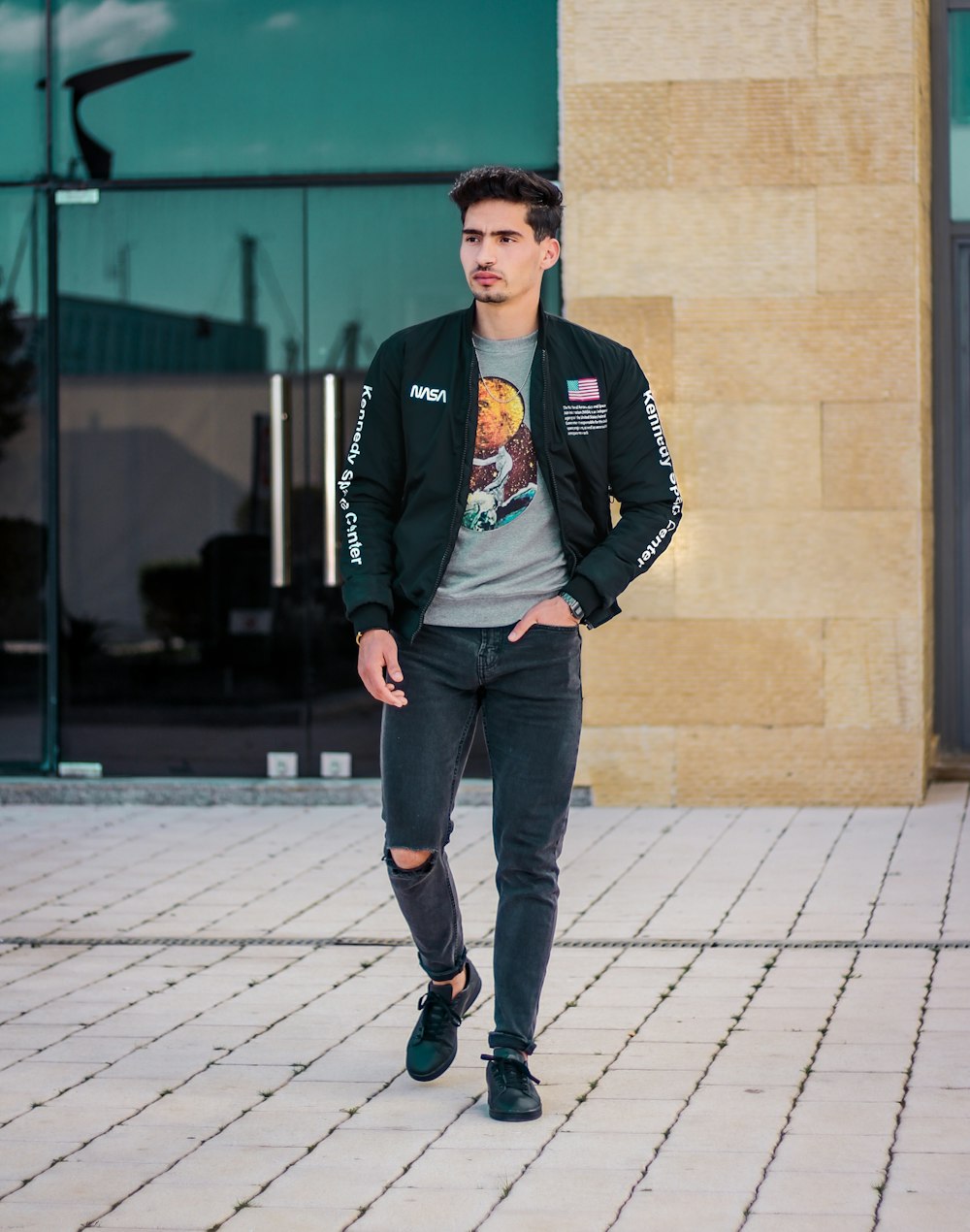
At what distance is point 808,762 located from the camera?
8.72 metres

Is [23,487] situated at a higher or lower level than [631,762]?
higher

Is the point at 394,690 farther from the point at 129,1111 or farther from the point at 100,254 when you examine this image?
the point at 100,254

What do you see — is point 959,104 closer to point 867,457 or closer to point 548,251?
point 867,457

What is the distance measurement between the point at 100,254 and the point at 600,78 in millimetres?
2413

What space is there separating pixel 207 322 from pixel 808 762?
3332mm

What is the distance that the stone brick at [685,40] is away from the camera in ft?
28.4

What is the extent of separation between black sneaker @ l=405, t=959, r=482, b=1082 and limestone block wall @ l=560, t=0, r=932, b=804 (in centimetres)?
420

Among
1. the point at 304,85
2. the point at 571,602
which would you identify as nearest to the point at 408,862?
the point at 571,602

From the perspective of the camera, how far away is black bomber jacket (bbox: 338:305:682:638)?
14.4 ft

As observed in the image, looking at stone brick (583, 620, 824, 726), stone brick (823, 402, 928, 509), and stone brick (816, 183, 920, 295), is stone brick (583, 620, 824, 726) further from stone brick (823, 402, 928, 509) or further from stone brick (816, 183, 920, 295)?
stone brick (816, 183, 920, 295)

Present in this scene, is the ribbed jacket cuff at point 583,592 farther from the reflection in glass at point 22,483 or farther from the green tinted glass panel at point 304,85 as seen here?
the reflection in glass at point 22,483

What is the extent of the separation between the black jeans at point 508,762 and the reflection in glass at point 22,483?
17.4 feet

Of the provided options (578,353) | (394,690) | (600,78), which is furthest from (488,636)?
(600,78)

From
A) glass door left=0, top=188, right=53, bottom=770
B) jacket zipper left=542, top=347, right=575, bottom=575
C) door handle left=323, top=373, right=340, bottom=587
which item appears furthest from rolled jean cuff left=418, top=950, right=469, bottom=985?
glass door left=0, top=188, right=53, bottom=770
